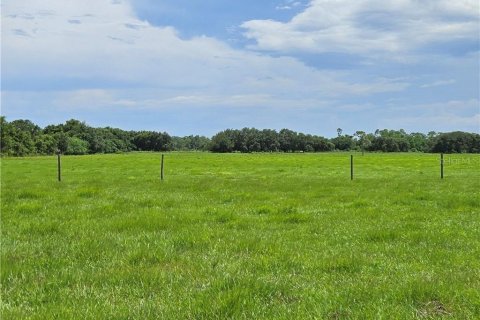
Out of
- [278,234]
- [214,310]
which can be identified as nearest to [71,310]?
[214,310]

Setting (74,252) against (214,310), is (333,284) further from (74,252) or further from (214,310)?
(74,252)

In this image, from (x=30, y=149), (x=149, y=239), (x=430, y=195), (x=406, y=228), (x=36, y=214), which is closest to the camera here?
(x=149, y=239)

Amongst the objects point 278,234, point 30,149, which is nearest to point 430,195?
point 278,234

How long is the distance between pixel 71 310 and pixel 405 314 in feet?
13.3

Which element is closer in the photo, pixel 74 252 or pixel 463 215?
pixel 74 252

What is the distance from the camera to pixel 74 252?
9.04 meters

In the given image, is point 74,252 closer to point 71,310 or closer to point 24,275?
point 24,275

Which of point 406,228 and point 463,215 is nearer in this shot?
point 406,228

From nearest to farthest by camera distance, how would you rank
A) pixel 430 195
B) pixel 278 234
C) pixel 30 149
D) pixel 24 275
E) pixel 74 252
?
pixel 24 275 → pixel 74 252 → pixel 278 234 → pixel 430 195 → pixel 30 149

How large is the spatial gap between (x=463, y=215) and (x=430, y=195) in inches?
249

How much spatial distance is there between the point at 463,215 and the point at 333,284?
30.9ft

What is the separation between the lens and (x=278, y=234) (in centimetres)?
1144

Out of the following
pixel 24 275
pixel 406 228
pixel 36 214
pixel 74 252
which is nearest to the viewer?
pixel 24 275

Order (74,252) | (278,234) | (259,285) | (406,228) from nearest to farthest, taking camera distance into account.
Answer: (259,285), (74,252), (278,234), (406,228)
